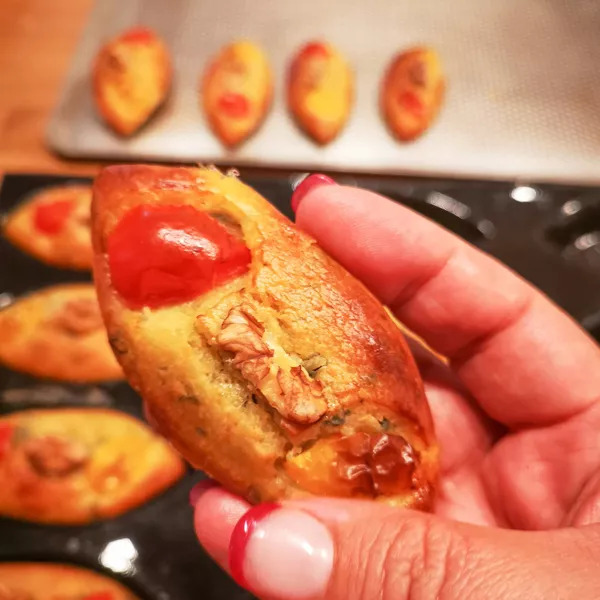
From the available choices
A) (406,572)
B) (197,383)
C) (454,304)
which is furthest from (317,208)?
(406,572)

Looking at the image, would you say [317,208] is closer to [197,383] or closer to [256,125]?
[197,383]

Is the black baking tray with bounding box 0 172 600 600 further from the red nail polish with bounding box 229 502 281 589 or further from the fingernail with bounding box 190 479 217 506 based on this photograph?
the red nail polish with bounding box 229 502 281 589

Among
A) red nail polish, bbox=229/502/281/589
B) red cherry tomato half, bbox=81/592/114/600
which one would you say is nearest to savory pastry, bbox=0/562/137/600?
red cherry tomato half, bbox=81/592/114/600

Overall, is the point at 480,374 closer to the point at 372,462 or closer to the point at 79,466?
the point at 372,462

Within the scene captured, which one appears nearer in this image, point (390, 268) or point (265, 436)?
point (265, 436)

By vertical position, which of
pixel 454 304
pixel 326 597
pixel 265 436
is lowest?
pixel 326 597
